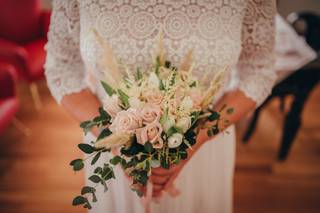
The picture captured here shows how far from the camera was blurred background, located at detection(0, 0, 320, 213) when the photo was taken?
2309mm

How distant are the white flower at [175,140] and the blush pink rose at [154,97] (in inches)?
3.5

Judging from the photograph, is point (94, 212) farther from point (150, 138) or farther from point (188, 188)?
point (150, 138)

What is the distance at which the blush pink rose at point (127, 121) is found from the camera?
0.79m

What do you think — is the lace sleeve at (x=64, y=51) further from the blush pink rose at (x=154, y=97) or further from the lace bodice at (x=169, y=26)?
the blush pink rose at (x=154, y=97)

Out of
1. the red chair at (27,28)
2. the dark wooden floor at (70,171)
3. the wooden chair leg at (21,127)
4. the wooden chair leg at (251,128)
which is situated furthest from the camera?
the red chair at (27,28)

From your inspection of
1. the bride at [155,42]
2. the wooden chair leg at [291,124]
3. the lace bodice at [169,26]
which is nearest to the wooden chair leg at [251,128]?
the wooden chair leg at [291,124]

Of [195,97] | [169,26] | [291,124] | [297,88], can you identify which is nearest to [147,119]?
[195,97]

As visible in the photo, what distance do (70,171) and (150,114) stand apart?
1.91 m

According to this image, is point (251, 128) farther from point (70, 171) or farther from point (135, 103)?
point (135, 103)

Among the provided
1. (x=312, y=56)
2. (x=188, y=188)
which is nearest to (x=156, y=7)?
(x=188, y=188)

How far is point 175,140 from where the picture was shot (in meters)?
0.81

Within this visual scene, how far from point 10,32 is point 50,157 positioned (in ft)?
4.75

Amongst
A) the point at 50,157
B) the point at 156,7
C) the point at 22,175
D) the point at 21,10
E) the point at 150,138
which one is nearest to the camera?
the point at 150,138

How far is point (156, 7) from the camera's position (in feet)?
3.40
